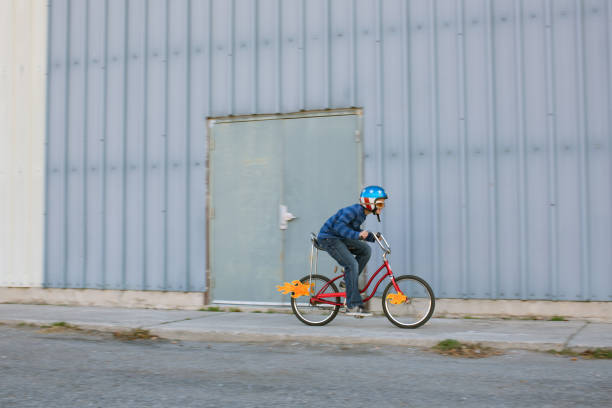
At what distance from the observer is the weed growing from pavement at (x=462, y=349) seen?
23.8 ft

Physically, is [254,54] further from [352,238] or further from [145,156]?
[352,238]

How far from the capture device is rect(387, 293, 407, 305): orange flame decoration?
28.3 feet

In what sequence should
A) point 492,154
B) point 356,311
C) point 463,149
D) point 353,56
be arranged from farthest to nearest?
point 353,56
point 463,149
point 492,154
point 356,311

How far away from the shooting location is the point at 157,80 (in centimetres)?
1152

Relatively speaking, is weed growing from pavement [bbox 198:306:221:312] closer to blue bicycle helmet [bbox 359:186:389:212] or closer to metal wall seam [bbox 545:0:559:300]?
blue bicycle helmet [bbox 359:186:389:212]

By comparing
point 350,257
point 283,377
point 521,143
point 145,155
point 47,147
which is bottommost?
point 283,377

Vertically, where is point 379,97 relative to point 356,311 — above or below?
above

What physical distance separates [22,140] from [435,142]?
296 inches

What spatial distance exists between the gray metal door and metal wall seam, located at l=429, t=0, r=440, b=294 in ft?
3.75

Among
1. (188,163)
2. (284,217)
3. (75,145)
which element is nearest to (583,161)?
(284,217)

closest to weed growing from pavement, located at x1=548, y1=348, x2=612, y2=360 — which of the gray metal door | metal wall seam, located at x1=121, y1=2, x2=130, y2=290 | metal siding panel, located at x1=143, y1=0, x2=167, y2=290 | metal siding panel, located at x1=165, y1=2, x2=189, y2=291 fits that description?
the gray metal door

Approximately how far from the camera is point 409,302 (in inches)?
340

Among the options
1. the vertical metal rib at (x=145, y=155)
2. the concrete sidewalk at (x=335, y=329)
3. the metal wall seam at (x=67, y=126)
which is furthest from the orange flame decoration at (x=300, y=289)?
the metal wall seam at (x=67, y=126)

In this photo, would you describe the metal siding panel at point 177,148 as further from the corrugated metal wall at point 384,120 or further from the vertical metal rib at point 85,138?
the vertical metal rib at point 85,138
